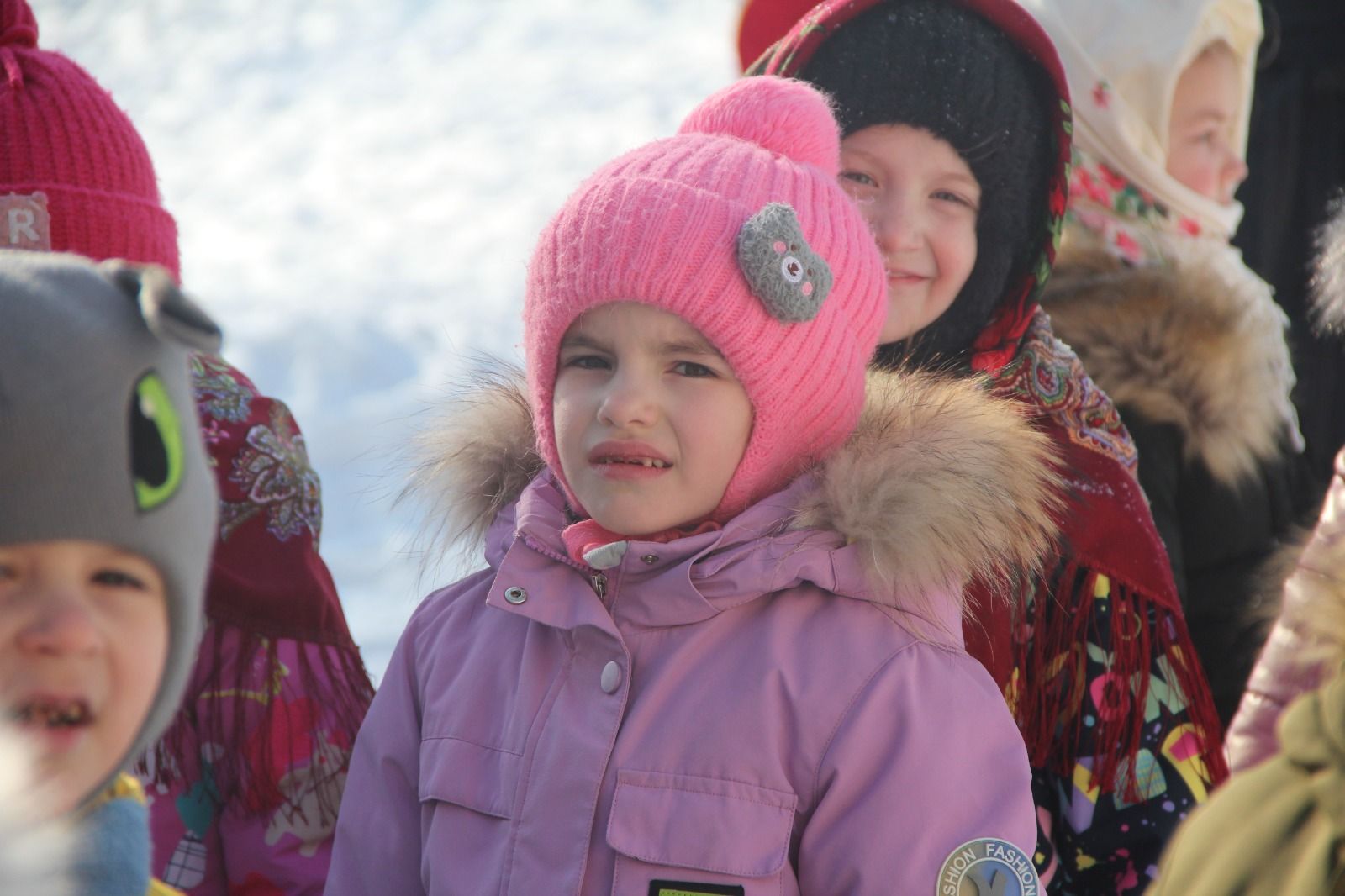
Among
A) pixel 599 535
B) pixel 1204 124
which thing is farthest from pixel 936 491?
pixel 1204 124

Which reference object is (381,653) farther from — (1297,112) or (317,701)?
(1297,112)

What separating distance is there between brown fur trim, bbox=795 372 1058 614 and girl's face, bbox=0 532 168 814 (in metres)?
0.85

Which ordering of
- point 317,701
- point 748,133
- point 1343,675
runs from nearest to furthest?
point 1343,675, point 748,133, point 317,701

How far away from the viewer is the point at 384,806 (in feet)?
5.90

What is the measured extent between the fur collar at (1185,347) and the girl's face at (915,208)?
599mm

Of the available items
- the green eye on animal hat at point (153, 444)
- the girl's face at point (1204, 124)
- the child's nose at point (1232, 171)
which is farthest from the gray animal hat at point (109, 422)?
the child's nose at point (1232, 171)

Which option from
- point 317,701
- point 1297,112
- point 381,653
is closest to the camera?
point 317,701

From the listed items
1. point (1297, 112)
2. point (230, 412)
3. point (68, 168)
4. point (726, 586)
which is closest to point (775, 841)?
point (726, 586)

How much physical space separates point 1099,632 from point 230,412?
1.28m

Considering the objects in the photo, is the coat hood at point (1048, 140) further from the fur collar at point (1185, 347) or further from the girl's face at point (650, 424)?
the girl's face at point (650, 424)

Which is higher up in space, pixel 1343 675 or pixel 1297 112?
pixel 1297 112

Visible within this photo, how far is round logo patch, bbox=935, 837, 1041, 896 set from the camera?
148 centimetres

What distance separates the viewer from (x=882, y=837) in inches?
58.8

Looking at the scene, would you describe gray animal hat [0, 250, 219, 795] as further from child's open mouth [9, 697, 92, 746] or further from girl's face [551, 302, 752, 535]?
girl's face [551, 302, 752, 535]
